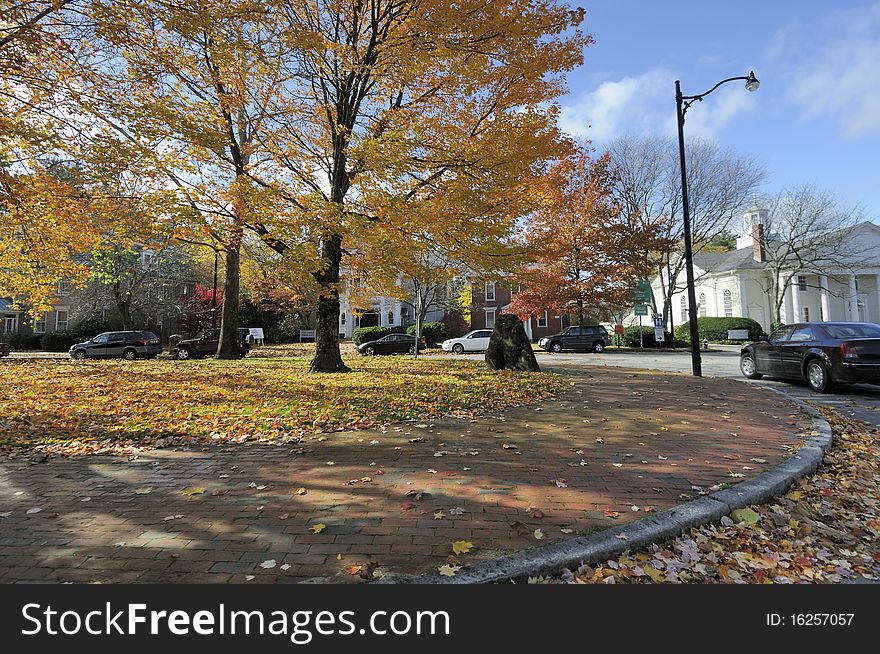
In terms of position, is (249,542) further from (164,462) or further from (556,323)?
(556,323)

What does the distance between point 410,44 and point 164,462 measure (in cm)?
1005

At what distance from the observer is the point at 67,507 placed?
3.72 metres

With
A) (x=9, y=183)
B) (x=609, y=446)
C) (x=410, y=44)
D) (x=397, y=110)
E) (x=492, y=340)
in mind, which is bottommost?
(x=609, y=446)

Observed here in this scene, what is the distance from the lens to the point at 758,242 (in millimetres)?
38219

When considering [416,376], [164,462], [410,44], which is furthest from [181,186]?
[164,462]

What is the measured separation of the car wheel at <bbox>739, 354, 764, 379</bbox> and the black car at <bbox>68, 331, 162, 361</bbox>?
92.6ft

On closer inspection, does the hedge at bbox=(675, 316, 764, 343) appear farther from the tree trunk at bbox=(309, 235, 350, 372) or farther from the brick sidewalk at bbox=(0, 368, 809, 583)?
the brick sidewalk at bbox=(0, 368, 809, 583)

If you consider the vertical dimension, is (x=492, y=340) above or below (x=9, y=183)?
below

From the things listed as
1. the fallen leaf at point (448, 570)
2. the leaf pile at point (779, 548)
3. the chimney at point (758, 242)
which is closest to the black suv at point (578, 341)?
the chimney at point (758, 242)

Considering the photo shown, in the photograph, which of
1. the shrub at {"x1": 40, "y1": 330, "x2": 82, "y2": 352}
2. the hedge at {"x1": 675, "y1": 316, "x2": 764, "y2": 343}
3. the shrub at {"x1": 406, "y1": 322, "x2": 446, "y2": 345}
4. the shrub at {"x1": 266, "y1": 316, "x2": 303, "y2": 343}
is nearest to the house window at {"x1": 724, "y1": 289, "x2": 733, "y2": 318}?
the hedge at {"x1": 675, "y1": 316, "x2": 764, "y2": 343}

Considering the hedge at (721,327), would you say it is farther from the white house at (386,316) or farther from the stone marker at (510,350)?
the stone marker at (510,350)

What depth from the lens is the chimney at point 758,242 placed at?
36.2 meters

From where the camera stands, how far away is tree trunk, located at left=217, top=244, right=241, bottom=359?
61.2 feet

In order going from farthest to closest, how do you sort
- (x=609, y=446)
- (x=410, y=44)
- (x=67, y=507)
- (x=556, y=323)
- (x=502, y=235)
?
(x=556, y=323)
(x=502, y=235)
(x=410, y=44)
(x=609, y=446)
(x=67, y=507)
